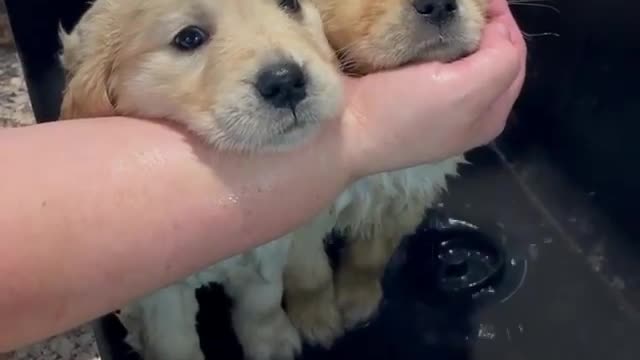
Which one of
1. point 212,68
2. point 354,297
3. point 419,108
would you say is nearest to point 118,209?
point 212,68

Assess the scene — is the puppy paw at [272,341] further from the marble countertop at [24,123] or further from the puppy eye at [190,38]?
the puppy eye at [190,38]

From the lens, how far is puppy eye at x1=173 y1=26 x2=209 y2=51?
4.25 feet

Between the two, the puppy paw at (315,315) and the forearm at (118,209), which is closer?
the forearm at (118,209)

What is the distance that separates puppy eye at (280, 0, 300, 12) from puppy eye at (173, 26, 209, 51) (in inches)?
4.0

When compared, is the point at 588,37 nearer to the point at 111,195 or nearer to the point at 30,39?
the point at 30,39

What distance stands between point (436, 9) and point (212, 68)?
0.28 meters

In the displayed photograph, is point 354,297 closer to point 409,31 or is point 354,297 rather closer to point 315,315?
point 315,315

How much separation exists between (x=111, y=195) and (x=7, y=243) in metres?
0.11

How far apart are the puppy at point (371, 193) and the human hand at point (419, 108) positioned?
0.06 metres

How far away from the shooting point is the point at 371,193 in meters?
1.66

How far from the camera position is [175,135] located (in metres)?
1.22

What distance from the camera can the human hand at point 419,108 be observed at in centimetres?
125

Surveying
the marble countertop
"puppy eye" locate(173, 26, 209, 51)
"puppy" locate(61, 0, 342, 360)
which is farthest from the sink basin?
"puppy eye" locate(173, 26, 209, 51)

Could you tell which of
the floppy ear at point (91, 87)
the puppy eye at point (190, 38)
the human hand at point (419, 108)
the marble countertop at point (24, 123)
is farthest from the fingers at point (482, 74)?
the marble countertop at point (24, 123)
